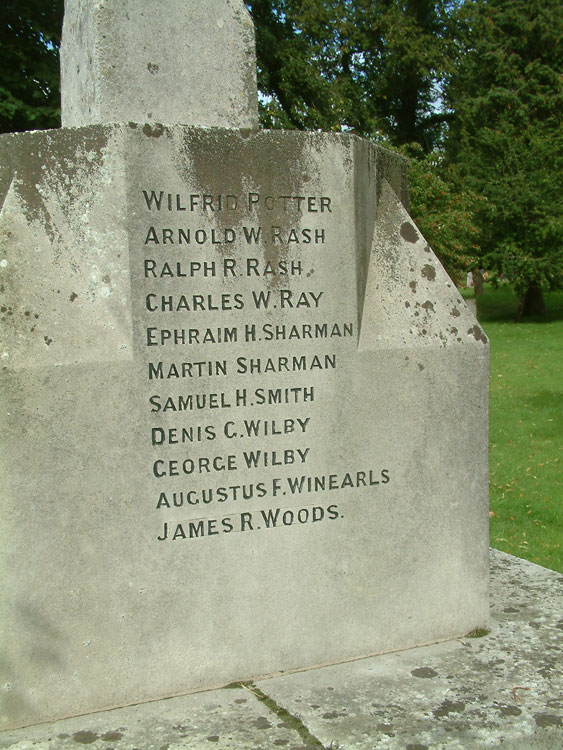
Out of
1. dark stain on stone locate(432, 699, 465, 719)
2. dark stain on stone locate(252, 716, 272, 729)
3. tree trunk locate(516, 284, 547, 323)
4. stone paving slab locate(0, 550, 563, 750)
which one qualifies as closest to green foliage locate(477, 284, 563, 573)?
stone paving slab locate(0, 550, 563, 750)

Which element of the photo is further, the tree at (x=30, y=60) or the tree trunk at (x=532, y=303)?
the tree trunk at (x=532, y=303)

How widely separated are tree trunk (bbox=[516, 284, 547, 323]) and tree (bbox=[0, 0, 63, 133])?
2015 centimetres

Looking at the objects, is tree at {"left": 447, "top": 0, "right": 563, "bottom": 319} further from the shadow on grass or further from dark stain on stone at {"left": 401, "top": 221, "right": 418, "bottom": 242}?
dark stain on stone at {"left": 401, "top": 221, "right": 418, "bottom": 242}

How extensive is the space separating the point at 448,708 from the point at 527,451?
23.0ft

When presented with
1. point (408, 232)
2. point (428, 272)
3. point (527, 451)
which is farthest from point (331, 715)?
point (527, 451)

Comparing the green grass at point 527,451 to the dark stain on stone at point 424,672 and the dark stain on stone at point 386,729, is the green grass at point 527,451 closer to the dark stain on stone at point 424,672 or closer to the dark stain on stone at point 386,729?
the dark stain on stone at point 424,672

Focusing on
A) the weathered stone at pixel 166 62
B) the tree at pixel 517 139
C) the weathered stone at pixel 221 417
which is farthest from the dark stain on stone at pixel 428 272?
the tree at pixel 517 139

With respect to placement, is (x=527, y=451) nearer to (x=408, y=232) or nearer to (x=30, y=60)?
(x=408, y=232)

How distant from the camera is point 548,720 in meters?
2.75

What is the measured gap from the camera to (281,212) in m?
3.05

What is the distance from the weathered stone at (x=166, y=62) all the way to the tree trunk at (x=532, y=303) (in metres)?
27.7

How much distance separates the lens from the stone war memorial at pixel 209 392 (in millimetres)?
2793

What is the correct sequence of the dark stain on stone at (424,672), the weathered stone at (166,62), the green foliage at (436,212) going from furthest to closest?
the green foliage at (436,212) → the dark stain on stone at (424,672) → the weathered stone at (166,62)

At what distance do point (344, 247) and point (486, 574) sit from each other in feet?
4.90
